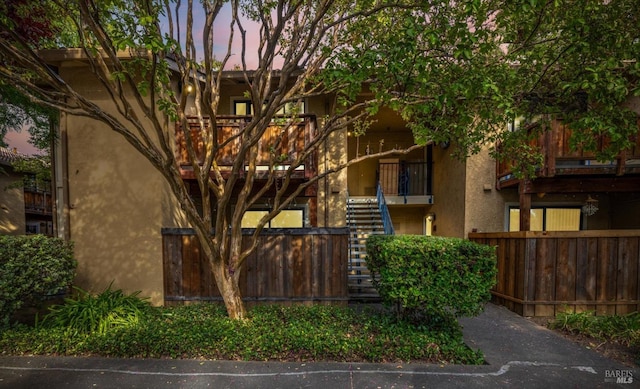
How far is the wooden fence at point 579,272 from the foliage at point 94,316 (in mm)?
7794

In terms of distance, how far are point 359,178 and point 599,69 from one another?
921cm

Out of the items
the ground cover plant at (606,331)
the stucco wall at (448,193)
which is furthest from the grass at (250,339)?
the stucco wall at (448,193)

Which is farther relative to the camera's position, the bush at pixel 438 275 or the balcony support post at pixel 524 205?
the balcony support post at pixel 524 205

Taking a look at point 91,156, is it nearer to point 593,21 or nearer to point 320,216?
point 320,216

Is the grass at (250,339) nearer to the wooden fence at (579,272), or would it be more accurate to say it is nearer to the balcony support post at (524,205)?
the wooden fence at (579,272)

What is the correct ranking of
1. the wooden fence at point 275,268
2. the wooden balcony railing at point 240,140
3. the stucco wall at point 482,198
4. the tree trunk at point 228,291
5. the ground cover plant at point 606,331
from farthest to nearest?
the stucco wall at point 482,198 < the wooden balcony railing at point 240,140 < the wooden fence at point 275,268 < the tree trunk at point 228,291 < the ground cover plant at point 606,331

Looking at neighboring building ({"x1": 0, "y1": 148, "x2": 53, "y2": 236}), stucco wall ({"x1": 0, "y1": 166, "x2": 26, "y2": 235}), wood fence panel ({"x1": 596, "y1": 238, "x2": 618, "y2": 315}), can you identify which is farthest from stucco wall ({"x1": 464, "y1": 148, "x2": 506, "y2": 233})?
stucco wall ({"x1": 0, "y1": 166, "x2": 26, "y2": 235})

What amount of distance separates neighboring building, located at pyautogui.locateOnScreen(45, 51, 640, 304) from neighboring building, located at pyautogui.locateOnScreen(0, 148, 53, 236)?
7608 mm

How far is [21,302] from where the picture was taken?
15.4 ft

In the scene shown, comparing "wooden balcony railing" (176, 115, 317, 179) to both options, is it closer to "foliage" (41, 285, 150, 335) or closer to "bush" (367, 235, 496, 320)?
"foliage" (41, 285, 150, 335)

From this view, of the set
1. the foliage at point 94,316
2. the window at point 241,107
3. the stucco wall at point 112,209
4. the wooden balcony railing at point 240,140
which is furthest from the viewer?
the window at point 241,107

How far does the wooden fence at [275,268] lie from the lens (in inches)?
244

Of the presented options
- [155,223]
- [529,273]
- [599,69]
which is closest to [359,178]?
[529,273]

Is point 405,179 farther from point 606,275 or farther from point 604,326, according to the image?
point 604,326
